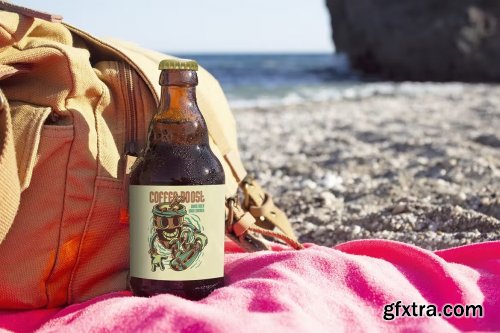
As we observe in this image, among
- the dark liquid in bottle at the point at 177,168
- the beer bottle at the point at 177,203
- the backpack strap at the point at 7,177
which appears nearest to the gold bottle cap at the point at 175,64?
the beer bottle at the point at 177,203

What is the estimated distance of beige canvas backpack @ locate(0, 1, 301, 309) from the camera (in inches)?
78.8

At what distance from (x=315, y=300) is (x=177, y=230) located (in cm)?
38

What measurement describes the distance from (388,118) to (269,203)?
20.4ft

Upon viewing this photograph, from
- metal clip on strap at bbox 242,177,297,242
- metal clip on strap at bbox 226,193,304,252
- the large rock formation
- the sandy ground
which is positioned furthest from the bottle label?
the large rock formation

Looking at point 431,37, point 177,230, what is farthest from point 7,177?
point 431,37

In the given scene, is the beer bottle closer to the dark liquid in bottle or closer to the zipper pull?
the dark liquid in bottle

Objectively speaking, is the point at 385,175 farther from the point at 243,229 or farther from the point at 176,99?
the point at 176,99

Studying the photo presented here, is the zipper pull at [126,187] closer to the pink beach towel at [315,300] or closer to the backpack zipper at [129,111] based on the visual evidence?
the backpack zipper at [129,111]

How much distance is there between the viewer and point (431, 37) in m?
25.5

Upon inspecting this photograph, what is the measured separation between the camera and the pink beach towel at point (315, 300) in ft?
5.57

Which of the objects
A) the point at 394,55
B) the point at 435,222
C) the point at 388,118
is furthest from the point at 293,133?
the point at 394,55

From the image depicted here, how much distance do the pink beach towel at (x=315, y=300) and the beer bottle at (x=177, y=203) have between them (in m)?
0.08

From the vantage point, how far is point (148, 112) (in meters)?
2.21

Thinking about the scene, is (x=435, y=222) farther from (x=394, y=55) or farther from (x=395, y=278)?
(x=394, y=55)
